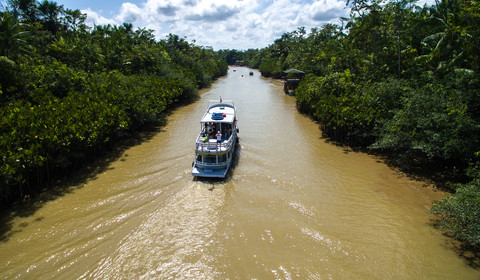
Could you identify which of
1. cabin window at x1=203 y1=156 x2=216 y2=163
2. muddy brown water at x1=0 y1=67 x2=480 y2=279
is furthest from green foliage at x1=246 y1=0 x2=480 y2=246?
cabin window at x1=203 y1=156 x2=216 y2=163

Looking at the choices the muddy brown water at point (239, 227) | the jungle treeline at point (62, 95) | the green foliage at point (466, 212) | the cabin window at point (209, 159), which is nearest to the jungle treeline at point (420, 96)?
the green foliage at point (466, 212)

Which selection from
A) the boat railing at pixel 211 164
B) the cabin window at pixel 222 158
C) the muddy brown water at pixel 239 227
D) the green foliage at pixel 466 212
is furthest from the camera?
the cabin window at pixel 222 158

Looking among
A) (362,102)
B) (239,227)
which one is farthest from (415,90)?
(239,227)

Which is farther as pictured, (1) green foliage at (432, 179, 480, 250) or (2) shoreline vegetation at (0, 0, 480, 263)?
(2) shoreline vegetation at (0, 0, 480, 263)

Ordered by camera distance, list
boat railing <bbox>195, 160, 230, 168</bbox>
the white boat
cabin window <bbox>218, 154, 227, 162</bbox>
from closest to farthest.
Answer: the white boat
boat railing <bbox>195, 160, 230, 168</bbox>
cabin window <bbox>218, 154, 227, 162</bbox>

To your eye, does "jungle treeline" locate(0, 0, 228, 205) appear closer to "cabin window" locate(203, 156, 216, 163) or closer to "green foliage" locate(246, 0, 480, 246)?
"cabin window" locate(203, 156, 216, 163)

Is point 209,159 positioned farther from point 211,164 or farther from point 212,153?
point 212,153

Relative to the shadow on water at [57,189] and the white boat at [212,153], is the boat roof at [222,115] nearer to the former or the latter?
the white boat at [212,153]
